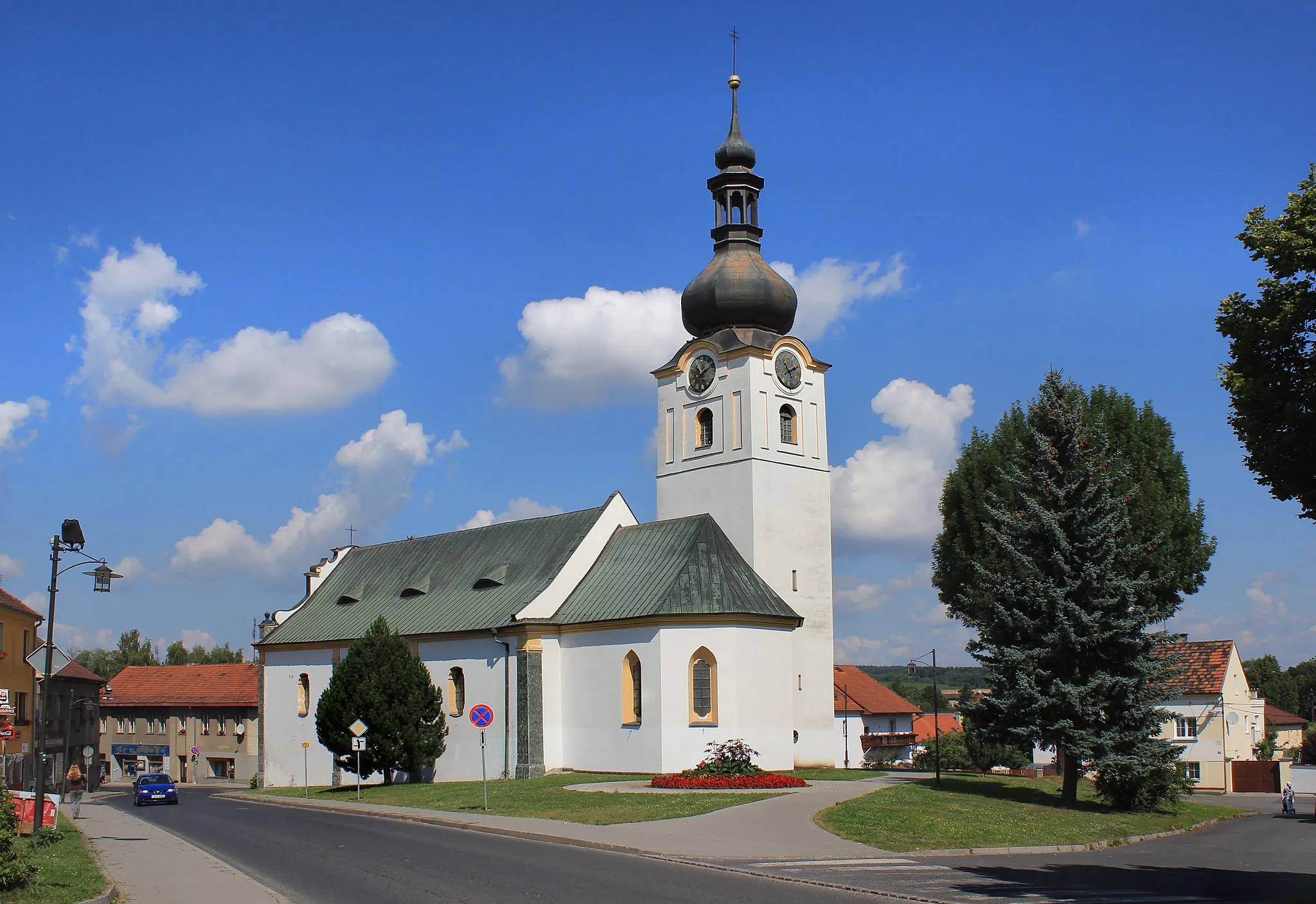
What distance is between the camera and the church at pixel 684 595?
3706 cm

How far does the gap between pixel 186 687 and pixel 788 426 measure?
59.4 meters

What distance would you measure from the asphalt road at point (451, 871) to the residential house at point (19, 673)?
1697 cm

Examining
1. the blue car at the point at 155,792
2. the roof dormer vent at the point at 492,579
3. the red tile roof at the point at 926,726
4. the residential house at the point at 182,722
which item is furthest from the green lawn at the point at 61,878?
the red tile roof at the point at 926,726

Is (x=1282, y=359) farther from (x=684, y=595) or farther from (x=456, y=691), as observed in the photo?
(x=456, y=691)

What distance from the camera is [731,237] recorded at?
147 ft

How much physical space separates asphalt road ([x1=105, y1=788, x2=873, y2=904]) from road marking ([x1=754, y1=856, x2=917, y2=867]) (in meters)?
1.18

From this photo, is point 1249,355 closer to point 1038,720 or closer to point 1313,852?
point 1313,852

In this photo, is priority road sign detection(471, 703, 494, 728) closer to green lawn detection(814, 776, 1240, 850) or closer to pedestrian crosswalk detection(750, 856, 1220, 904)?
green lawn detection(814, 776, 1240, 850)

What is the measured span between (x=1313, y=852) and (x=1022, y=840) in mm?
6394

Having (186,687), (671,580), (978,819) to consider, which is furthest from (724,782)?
(186,687)

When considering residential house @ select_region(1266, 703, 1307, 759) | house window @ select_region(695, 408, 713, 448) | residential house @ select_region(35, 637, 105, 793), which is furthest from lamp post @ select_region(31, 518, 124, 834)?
residential house @ select_region(1266, 703, 1307, 759)

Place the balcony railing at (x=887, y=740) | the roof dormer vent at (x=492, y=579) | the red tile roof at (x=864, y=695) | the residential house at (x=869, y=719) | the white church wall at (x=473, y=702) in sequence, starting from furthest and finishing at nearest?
1. the red tile roof at (x=864, y=695)
2. the balcony railing at (x=887, y=740)
3. the residential house at (x=869, y=719)
4. the roof dormer vent at (x=492, y=579)
5. the white church wall at (x=473, y=702)

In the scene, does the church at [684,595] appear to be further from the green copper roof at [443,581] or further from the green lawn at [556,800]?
the green lawn at [556,800]

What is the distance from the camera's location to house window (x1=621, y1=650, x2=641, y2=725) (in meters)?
37.8
